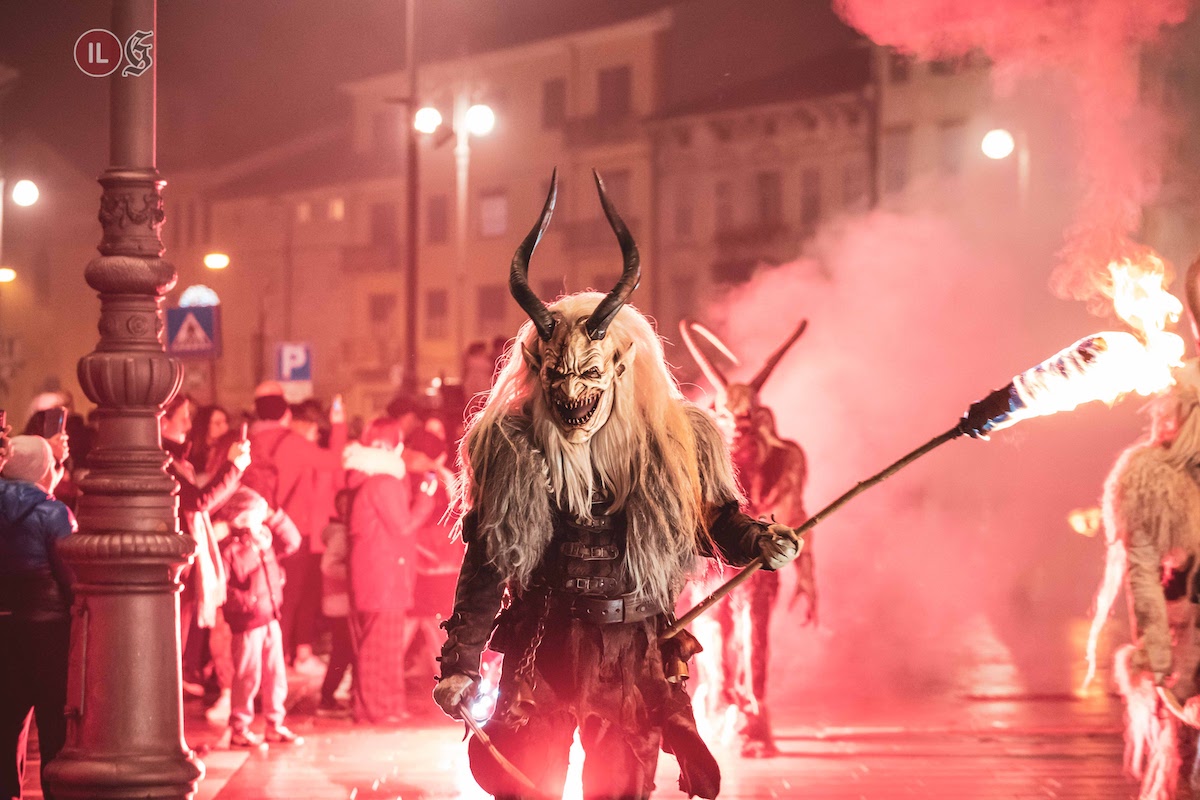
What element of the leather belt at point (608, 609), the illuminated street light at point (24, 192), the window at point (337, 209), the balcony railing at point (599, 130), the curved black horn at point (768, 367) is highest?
the balcony railing at point (599, 130)

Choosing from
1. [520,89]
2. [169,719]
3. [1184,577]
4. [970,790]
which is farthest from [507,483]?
[520,89]

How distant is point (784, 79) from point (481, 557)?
37.4 m

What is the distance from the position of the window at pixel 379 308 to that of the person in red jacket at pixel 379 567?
4798cm

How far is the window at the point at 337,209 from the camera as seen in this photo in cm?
5656

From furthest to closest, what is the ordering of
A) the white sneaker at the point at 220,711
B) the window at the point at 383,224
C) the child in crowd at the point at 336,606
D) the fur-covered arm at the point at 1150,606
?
1. the window at the point at 383,224
2. the child in crowd at the point at 336,606
3. the white sneaker at the point at 220,711
4. the fur-covered arm at the point at 1150,606

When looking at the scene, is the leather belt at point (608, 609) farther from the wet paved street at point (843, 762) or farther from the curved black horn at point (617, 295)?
the wet paved street at point (843, 762)

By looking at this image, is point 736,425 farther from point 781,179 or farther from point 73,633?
point 781,179

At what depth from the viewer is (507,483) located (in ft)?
15.2

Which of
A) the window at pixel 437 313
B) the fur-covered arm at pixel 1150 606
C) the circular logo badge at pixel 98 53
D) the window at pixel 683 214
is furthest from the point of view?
the window at pixel 437 313

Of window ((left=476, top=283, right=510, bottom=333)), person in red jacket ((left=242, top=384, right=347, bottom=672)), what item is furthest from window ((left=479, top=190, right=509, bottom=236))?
person in red jacket ((left=242, top=384, right=347, bottom=672))

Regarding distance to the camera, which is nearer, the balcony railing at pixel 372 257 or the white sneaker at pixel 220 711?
the white sneaker at pixel 220 711

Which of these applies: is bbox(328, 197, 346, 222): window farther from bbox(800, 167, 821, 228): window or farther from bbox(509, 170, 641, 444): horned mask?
bbox(509, 170, 641, 444): horned mask

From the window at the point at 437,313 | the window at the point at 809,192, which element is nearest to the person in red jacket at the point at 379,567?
the window at the point at 809,192

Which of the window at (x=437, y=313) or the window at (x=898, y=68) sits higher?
the window at (x=898, y=68)
